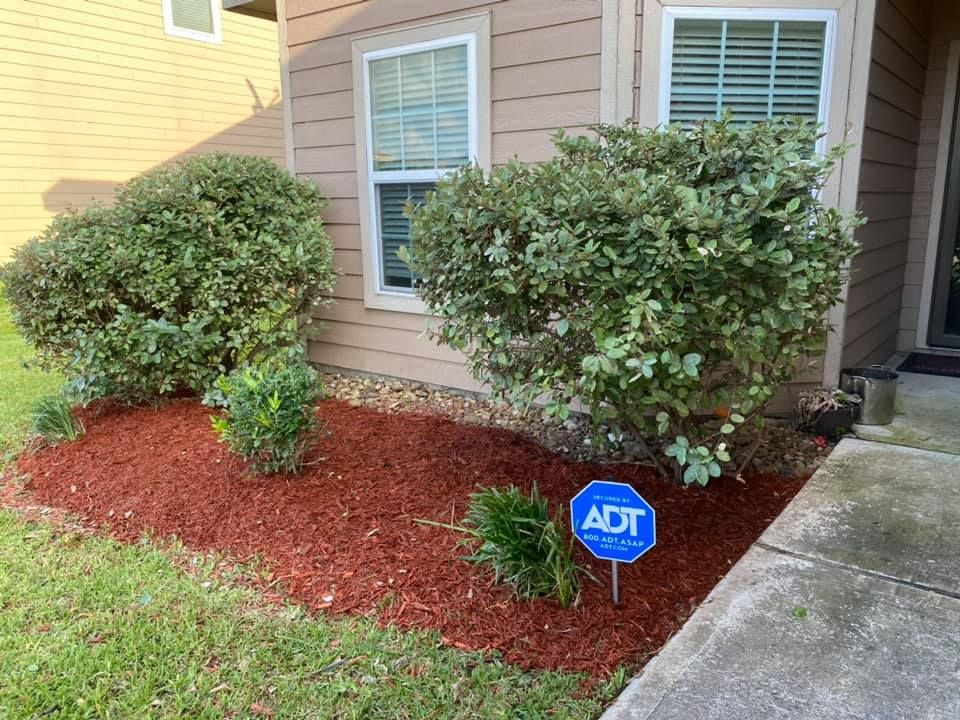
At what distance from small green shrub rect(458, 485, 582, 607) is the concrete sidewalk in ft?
1.48

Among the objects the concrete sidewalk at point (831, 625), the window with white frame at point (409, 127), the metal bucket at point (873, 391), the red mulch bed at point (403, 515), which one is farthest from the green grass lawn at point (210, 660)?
the window with white frame at point (409, 127)

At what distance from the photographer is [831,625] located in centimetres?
213

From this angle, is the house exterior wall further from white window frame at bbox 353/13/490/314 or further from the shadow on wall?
the shadow on wall

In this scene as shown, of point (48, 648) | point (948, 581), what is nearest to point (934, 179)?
point (948, 581)

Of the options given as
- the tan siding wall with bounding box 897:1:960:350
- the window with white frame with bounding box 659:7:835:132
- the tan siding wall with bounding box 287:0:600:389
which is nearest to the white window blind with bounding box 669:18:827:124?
the window with white frame with bounding box 659:7:835:132

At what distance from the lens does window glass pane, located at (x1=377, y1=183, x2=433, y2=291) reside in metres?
5.01

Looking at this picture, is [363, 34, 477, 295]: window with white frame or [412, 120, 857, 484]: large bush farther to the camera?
[363, 34, 477, 295]: window with white frame

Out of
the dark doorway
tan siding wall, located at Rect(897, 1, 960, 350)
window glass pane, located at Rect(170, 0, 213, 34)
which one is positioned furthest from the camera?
window glass pane, located at Rect(170, 0, 213, 34)

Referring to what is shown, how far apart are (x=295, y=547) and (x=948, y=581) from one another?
241 cm

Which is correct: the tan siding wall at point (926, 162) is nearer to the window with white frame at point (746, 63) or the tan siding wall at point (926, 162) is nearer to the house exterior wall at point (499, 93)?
the house exterior wall at point (499, 93)

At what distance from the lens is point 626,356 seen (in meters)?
2.40

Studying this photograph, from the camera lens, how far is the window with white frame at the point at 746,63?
3.65 m

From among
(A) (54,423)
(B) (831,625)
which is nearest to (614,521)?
(B) (831,625)

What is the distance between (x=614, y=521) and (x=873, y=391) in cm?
220
